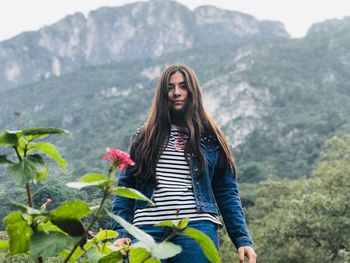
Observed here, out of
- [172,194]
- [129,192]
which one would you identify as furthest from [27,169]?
[172,194]

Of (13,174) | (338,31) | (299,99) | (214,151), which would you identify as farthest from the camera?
(338,31)

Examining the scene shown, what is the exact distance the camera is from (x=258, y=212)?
21250mm

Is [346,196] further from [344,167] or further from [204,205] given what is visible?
[204,205]

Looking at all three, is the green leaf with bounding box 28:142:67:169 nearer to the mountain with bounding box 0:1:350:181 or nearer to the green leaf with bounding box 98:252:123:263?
the green leaf with bounding box 98:252:123:263

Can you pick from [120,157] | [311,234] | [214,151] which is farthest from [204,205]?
[311,234]

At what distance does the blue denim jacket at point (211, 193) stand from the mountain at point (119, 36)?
11594 cm

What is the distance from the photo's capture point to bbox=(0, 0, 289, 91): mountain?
11931 cm

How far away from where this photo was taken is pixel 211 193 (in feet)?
6.62

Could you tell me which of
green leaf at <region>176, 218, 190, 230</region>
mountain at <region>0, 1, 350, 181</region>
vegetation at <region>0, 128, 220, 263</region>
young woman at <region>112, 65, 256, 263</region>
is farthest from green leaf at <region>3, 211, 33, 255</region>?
mountain at <region>0, 1, 350, 181</region>

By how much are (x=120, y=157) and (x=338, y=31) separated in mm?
88407

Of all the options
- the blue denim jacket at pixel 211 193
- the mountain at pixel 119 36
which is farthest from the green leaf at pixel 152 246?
the mountain at pixel 119 36

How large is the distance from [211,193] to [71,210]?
126 centimetres

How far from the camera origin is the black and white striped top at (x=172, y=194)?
1937mm

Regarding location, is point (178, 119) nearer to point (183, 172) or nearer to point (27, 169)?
point (183, 172)
